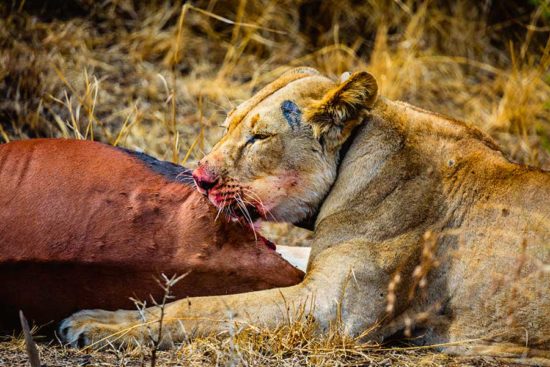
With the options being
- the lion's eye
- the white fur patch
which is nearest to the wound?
the lion's eye

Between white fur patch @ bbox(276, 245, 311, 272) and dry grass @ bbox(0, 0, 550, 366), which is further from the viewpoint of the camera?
dry grass @ bbox(0, 0, 550, 366)

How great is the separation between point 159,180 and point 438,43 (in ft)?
15.6

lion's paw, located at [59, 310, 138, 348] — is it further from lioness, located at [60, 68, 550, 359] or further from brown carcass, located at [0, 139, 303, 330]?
lioness, located at [60, 68, 550, 359]

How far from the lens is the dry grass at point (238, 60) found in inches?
217

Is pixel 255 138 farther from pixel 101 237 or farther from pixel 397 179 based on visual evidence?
pixel 101 237

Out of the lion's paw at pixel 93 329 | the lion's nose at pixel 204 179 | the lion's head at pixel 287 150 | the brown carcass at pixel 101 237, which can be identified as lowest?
the lion's paw at pixel 93 329

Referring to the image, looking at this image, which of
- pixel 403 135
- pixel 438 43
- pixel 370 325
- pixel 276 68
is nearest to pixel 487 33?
pixel 438 43

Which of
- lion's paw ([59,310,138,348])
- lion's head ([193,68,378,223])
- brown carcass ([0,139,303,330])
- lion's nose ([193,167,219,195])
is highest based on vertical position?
lion's head ([193,68,378,223])

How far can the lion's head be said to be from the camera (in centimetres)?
324

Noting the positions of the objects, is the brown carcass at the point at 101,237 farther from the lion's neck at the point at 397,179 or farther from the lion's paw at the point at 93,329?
the lion's neck at the point at 397,179

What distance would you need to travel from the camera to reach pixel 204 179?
3.16 m

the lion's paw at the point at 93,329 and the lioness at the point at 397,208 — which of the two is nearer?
the lion's paw at the point at 93,329

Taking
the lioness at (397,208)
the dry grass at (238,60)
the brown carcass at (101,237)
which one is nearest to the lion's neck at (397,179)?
the lioness at (397,208)

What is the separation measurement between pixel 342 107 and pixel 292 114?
19 centimetres
